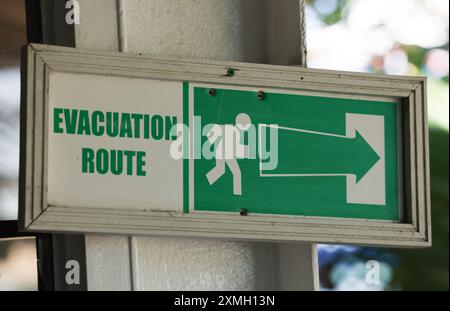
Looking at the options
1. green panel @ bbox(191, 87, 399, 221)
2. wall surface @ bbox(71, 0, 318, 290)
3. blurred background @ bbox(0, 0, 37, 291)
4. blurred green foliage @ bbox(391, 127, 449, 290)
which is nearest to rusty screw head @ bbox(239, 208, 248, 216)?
green panel @ bbox(191, 87, 399, 221)

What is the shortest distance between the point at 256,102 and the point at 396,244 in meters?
0.37

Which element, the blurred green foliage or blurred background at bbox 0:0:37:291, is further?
the blurred green foliage

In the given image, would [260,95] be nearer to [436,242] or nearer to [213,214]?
[213,214]

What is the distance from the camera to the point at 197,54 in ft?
6.10

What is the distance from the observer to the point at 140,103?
167cm

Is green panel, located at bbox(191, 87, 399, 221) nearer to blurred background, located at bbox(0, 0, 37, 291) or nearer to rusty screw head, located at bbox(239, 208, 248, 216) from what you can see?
rusty screw head, located at bbox(239, 208, 248, 216)

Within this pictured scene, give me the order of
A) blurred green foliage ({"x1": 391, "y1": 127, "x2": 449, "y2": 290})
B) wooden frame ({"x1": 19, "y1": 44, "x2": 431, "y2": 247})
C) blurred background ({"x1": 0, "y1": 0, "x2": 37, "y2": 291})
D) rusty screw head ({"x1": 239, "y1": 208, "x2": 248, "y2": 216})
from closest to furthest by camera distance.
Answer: wooden frame ({"x1": 19, "y1": 44, "x2": 431, "y2": 247}) → rusty screw head ({"x1": 239, "y1": 208, "x2": 248, "y2": 216}) → blurred background ({"x1": 0, "y1": 0, "x2": 37, "y2": 291}) → blurred green foliage ({"x1": 391, "y1": 127, "x2": 449, "y2": 290})

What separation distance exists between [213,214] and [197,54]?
13.9 inches

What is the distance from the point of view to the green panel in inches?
67.2

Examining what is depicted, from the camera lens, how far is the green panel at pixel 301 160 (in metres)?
1.71

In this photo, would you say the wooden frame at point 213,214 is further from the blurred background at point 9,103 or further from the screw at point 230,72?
the blurred background at point 9,103

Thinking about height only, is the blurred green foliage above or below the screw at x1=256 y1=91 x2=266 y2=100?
below

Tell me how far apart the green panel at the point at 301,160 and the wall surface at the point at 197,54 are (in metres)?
0.11

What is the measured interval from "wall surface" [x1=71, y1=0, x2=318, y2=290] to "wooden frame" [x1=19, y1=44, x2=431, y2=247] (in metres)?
0.09
